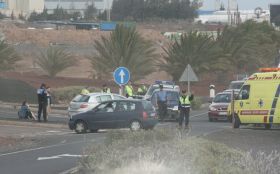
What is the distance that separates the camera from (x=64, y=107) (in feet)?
154

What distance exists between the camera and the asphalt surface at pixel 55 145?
19.3m

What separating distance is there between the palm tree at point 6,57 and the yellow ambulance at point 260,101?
4059 cm

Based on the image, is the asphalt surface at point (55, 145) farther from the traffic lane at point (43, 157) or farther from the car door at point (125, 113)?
the car door at point (125, 113)

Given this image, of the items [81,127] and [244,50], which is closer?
[81,127]

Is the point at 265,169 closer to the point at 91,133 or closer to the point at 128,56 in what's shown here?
the point at 91,133

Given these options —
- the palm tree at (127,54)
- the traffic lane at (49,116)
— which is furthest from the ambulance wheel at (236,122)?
the palm tree at (127,54)

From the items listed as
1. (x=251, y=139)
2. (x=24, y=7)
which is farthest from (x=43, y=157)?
(x=24, y=7)

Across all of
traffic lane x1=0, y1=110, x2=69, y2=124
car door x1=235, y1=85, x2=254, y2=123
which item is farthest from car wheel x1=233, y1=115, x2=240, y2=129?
traffic lane x1=0, y1=110, x2=69, y2=124

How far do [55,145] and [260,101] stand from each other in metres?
8.10

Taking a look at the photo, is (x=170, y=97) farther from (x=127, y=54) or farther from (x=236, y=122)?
(x=127, y=54)

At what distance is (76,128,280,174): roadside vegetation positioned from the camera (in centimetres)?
1170

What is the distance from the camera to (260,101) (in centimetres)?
2936

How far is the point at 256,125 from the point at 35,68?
57.7 meters

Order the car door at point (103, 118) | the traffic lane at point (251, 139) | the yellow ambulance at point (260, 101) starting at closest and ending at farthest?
the traffic lane at point (251, 139) → the yellow ambulance at point (260, 101) → the car door at point (103, 118)
